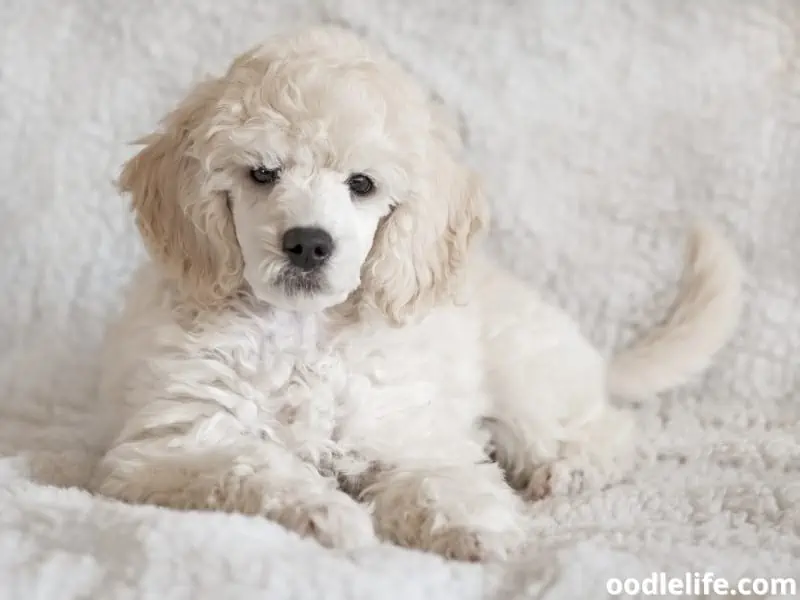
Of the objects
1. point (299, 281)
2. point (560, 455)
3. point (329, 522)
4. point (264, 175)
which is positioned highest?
point (264, 175)

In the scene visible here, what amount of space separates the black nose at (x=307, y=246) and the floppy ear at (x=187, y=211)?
5.6 inches

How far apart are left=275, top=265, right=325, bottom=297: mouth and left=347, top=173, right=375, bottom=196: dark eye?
154mm

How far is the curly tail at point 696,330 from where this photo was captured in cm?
225

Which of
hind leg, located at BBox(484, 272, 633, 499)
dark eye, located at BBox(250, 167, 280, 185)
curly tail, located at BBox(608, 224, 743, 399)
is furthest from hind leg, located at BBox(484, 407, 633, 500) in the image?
dark eye, located at BBox(250, 167, 280, 185)

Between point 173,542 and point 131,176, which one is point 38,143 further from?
point 173,542

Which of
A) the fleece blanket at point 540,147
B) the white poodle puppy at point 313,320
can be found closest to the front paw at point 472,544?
the white poodle puppy at point 313,320

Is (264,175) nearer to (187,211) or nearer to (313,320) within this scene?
(187,211)

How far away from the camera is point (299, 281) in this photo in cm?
156

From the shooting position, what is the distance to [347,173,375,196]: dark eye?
162 centimetres

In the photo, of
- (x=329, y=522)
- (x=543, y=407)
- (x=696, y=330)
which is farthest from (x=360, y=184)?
(x=696, y=330)

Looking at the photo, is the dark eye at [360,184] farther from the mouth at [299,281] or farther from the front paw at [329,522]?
the front paw at [329,522]

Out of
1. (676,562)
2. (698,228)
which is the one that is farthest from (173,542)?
(698,228)

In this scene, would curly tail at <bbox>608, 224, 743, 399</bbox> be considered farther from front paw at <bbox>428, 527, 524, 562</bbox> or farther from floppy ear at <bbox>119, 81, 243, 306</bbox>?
floppy ear at <bbox>119, 81, 243, 306</bbox>

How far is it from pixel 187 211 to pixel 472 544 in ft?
2.17
